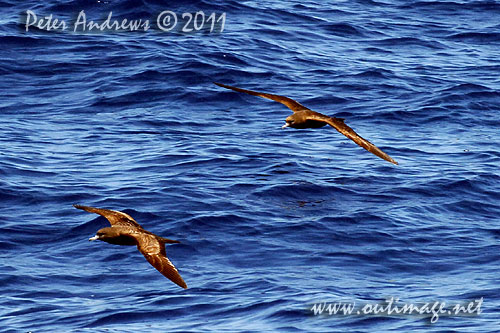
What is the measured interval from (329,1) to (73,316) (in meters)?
17.0

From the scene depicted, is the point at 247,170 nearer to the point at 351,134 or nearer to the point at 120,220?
the point at 351,134

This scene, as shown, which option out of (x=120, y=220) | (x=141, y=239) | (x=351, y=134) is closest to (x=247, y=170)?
(x=351, y=134)

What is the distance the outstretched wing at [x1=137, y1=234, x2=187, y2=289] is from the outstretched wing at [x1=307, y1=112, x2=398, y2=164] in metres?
2.78

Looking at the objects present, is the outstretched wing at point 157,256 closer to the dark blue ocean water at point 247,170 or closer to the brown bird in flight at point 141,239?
the brown bird in flight at point 141,239

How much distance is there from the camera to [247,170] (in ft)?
52.5

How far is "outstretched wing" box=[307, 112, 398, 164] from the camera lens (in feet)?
37.6

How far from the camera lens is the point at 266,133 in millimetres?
17547

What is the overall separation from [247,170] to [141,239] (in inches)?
226

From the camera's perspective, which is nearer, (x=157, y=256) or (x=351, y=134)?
(x=157, y=256)

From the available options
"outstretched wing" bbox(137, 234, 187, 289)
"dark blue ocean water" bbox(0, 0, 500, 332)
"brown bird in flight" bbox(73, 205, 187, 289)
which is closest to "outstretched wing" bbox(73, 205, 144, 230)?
"brown bird in flight" bbox(73, 205, 187, 289)

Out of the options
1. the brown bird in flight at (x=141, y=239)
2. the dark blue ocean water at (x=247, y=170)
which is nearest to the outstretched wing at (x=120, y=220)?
the brown bird in flight at (x=141, y=239)

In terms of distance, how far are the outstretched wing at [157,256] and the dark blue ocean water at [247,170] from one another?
4.13 feet

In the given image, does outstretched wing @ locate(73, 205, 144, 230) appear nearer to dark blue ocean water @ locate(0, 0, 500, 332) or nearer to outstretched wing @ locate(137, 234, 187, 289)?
outstretched wing @ locate(137, 234, 187, 289)

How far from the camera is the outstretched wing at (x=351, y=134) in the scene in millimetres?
11461
